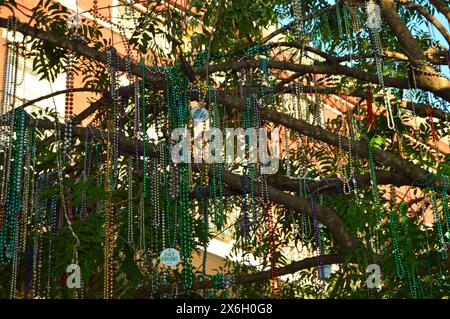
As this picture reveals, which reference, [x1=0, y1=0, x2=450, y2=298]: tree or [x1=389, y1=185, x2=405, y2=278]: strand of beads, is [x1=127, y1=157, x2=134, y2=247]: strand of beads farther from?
[x1=389, y1=185, x2=405, y2=278]: strand of beads

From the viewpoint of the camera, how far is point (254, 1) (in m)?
7.45

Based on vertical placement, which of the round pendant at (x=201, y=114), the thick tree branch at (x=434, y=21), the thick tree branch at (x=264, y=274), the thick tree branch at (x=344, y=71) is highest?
the thick tree branch at (x=434, y=21)

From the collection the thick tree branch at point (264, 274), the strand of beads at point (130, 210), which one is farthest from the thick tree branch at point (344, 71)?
the thick tree branch at point (264, 274)

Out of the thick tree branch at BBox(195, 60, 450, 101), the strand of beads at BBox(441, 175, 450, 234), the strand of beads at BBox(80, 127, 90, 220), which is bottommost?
the strand of beads at BBox(441, 175, 450, 234)

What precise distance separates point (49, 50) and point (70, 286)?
83.6 inches

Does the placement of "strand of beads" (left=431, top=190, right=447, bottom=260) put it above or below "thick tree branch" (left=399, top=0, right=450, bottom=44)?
below

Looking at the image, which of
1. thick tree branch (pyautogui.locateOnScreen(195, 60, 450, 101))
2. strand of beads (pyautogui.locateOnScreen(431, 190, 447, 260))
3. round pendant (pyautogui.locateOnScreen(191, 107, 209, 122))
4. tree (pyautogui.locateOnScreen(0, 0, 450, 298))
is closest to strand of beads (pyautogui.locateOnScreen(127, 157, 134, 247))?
tree (pyautogui.locateOnScreen(0, 0, 450, 298))

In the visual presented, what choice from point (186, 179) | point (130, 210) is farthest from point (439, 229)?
point (130, 210)

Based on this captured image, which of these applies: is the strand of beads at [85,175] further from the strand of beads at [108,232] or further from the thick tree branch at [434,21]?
the thick tree branch at [434,21]

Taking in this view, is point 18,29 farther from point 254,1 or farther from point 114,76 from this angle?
point 254,1

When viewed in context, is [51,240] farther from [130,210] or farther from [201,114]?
[201,114]

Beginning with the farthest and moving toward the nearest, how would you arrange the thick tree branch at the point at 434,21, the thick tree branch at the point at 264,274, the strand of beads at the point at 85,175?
the thick tree branch at the point at 434,21 < the thick tree branch at the point at 264,274 < the strand of beads at the point at 85,175

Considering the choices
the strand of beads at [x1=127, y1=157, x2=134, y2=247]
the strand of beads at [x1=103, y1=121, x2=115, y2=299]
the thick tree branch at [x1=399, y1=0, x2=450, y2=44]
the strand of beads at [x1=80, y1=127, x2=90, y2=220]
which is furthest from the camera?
the thick tree branch at [x1=399, y1=0, x2=450, y2=44]

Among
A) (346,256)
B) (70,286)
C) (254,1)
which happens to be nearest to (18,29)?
(70,286)
